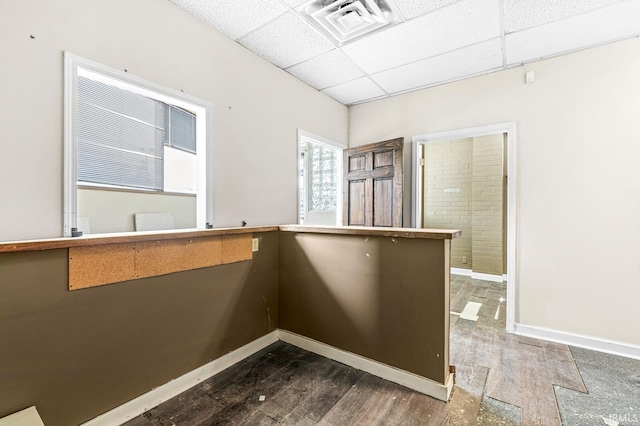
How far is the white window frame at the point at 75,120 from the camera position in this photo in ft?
5.29

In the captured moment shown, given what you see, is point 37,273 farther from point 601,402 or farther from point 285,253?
point 601,402

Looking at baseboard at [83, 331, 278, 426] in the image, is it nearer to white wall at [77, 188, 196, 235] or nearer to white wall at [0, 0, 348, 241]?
white wall at [0, 0, 348, 241]

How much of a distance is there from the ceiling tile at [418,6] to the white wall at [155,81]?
1.38 m

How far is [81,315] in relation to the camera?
1552 millimetres

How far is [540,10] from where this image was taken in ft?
7.00

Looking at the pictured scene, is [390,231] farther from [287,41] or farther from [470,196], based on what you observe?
[470,196]

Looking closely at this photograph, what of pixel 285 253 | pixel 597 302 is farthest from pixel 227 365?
pixel 597 302

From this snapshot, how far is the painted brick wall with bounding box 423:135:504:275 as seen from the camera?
4957mm

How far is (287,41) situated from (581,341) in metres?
3.86

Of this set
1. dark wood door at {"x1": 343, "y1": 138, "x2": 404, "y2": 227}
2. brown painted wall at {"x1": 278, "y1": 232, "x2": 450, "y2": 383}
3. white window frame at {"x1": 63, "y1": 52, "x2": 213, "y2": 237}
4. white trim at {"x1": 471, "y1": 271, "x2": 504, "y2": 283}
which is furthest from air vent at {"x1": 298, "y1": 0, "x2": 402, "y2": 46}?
white trim at {"x1": 471, "y1": 271, "x2": 504, "y2": 283}

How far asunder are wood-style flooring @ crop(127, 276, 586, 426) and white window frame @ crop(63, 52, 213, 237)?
1.23 metres

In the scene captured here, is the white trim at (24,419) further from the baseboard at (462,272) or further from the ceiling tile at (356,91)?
the baseboard at (462,272)

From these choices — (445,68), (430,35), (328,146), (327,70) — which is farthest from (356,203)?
(430,35)

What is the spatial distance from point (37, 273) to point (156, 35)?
66.3 inches
